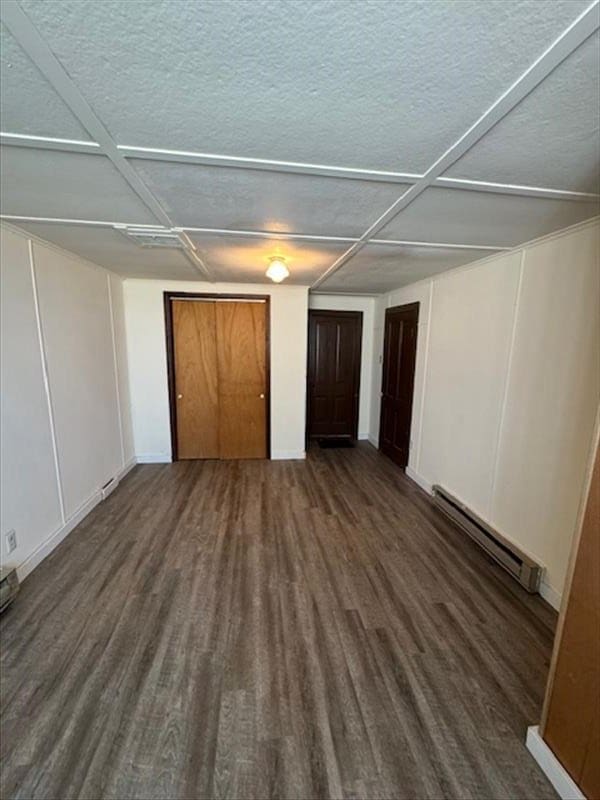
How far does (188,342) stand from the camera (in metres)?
4.36

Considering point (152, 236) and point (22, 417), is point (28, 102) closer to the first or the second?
point (152, 236)

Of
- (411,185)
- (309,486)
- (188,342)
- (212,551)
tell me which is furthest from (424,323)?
(212,551)

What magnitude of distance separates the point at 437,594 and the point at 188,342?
3.69 m

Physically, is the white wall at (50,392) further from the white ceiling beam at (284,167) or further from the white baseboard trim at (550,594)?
the white baseboard trim at (550,594)

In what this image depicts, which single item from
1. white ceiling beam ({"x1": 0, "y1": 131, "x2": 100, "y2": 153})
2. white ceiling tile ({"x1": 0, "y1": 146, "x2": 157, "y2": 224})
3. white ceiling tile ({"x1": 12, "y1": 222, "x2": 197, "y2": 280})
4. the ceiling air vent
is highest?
white ceiling tile ({"x1": 12, "y1": 222, "x2": 197, "y2": 280})

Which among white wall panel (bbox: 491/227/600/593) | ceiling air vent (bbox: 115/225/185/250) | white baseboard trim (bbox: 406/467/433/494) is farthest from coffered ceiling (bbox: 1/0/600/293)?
white baseboard trim (bbox: 406/467/433/494)

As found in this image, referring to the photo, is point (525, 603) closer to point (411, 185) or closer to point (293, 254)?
point (411, 185)

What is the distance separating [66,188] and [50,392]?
1573 mm

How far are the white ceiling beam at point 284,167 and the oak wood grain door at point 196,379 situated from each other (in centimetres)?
310

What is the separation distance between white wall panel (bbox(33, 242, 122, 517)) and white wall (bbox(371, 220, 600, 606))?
336cm

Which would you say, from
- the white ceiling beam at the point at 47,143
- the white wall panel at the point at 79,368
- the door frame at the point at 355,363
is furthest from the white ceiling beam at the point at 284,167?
the door frame at the point at 355,363

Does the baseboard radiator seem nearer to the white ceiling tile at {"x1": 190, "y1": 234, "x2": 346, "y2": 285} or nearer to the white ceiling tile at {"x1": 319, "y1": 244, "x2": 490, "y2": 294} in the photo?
the white ceiling tile at {"x1": 319, "y1": 244, "x2": 490, "y2": 294}

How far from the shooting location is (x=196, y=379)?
4.45 m

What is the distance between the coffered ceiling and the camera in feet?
2.46
